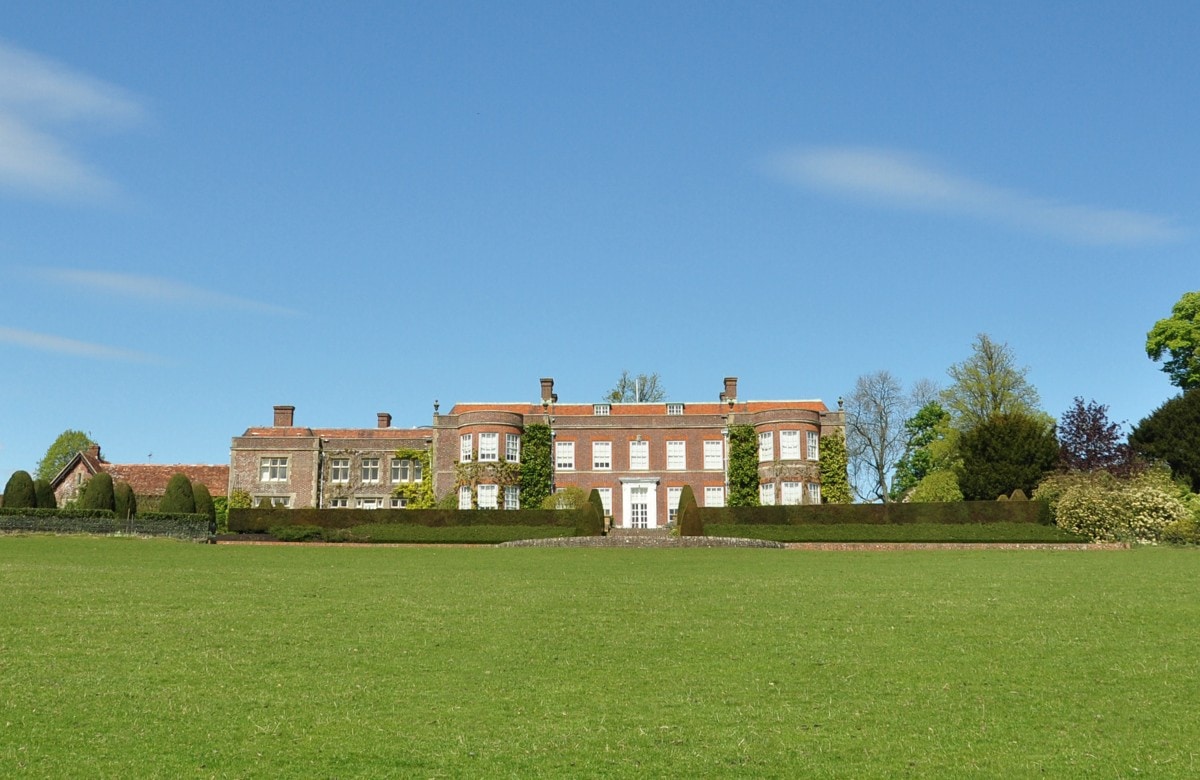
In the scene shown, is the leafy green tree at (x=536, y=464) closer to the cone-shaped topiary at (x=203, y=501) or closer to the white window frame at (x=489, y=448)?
the white window frame at (x=489, y=448)

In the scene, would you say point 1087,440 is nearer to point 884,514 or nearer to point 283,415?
point 884,514

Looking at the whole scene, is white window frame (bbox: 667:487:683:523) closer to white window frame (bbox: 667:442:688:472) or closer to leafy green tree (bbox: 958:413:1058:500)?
white window frame (bbox: 667:442:688:472)

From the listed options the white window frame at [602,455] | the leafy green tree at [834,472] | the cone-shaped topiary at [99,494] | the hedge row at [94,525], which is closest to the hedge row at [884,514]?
the leafy green tree at [834,472]

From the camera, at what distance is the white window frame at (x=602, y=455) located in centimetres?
5550

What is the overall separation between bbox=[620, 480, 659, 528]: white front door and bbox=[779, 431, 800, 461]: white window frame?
6481 mm

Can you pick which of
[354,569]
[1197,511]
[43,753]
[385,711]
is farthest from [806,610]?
[1197,511]

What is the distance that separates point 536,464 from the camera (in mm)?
54625

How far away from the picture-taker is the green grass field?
7.43 m

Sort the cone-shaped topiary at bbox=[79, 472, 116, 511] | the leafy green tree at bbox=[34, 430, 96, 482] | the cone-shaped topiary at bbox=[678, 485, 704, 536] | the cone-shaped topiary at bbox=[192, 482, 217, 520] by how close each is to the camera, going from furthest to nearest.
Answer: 1. the leafy green tree at bbox=[34, 430, 96, 482]
2. the cone-shaped topiary at bbox=[192, 482, 217, 520]
3. the cone-shaped topiary at bbox=[79, 472, 116, 511]
4. the cone-shaped topiary at bbox=[678, 485, 704, 536]

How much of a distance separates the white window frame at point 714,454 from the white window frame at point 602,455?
4.73m

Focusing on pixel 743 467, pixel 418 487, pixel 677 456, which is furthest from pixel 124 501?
pixel 743 467

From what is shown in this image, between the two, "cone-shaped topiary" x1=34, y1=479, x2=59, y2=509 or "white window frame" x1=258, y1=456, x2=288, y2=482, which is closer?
"cone-shaped topiary" x1=34, y1=479, x2=59, y2=509

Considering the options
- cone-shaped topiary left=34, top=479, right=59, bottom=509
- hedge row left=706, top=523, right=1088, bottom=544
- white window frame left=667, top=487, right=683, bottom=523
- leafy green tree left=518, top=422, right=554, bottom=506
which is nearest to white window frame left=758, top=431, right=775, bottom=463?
white window frame left=667, top=487, right=683, bottom=523

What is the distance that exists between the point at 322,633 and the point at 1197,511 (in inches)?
1338
